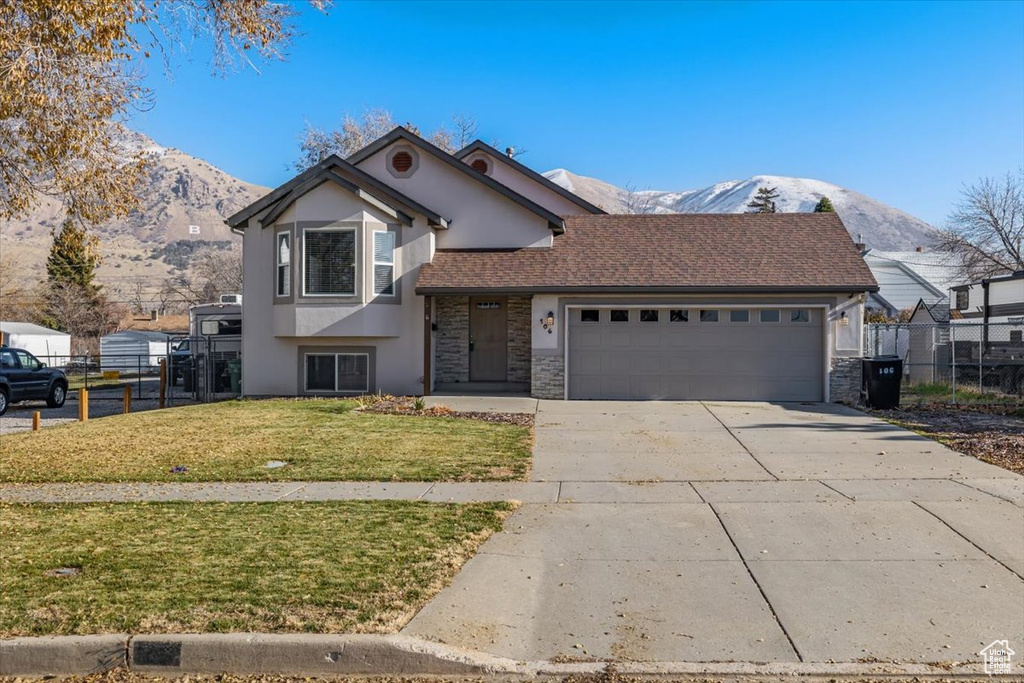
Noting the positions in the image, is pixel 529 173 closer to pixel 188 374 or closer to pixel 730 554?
pixel 188 374

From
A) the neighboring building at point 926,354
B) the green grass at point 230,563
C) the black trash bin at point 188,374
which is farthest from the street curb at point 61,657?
the neighboring building at point 926,354

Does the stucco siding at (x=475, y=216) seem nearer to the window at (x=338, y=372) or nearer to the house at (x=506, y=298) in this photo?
the house at (x=506, y=298)

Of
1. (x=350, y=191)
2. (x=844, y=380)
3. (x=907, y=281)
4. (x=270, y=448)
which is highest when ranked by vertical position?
(x=907, y=281)

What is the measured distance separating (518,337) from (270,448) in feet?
31.7

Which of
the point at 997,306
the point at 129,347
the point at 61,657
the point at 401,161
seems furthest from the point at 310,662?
the point at 129,347

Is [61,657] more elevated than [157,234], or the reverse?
[157,234]

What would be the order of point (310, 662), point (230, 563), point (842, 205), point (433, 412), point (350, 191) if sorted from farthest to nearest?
point (842, 205)
point (350, 191)
point (433, 412)
point (230, 563)
point (310, 662)

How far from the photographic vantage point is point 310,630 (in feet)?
16.4

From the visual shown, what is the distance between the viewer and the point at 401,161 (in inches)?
807

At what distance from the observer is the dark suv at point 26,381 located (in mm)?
20859

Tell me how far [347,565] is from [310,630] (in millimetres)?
1240

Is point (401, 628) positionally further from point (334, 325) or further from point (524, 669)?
point (334, 325)

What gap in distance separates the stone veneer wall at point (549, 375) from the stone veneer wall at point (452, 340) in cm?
254

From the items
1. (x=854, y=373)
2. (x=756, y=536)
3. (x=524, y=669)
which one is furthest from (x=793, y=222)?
(x=524, y=669)
